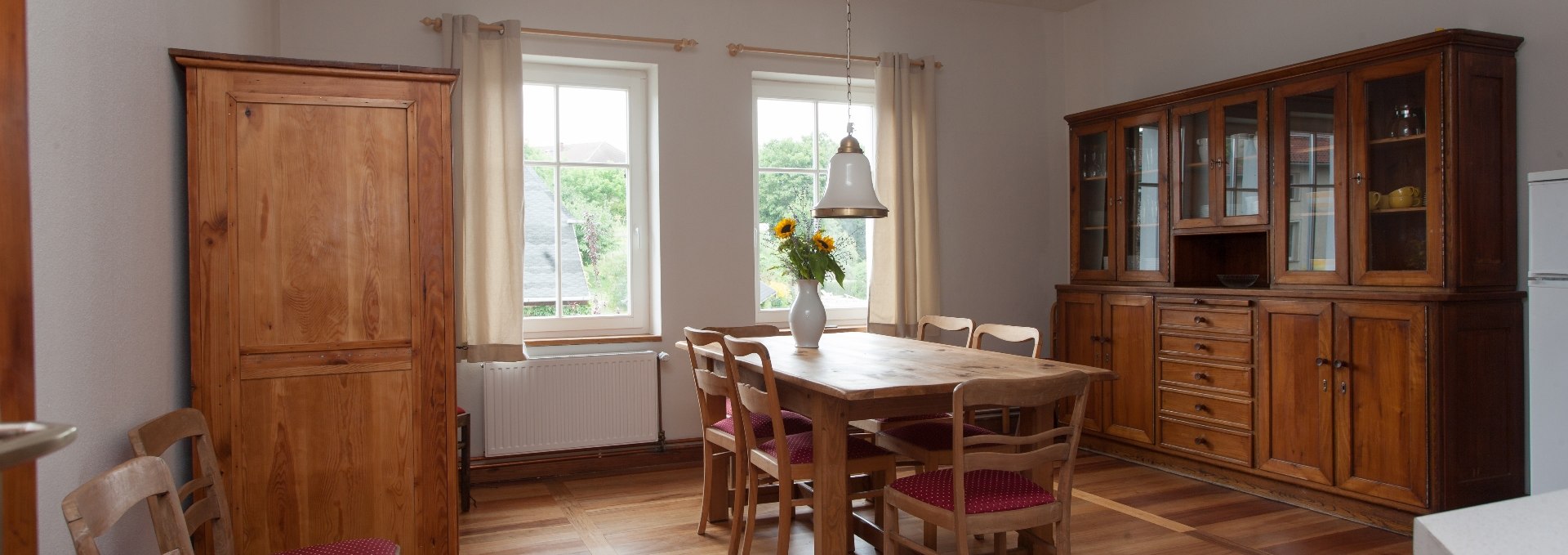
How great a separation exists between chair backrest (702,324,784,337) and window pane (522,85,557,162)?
1281 millimetres

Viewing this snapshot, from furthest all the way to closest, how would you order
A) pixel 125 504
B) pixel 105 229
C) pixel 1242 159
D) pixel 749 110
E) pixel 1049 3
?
pixel 1049 3 < pixel 749 110 < pixel 1242 159 < pixel 105 229 < pixel 125 504

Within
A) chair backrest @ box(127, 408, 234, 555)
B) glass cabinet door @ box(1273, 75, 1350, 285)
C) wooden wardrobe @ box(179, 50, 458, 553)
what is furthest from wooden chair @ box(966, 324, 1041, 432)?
chair backrest @ box(127, 408, 234, 555)

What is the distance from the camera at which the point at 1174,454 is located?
174 inches

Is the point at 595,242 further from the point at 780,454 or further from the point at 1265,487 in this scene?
the point at 1265,487

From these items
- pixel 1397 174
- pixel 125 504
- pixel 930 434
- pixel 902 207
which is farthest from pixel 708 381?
pixel 1397 174

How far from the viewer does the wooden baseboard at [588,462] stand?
172 inches

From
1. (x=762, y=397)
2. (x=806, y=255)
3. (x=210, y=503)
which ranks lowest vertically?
(x=210, y=503)

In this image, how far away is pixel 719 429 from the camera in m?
3.45

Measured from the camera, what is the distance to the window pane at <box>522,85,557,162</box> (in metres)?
4.55

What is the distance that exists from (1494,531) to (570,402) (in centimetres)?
400

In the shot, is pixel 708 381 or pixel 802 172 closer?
pixel 708 381

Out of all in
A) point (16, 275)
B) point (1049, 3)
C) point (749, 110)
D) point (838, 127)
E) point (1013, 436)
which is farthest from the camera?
point (1049, 3)

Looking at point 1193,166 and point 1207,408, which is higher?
point 1193,166

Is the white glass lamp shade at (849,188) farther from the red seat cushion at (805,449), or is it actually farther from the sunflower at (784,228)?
the red seat cushion at (805,449)
